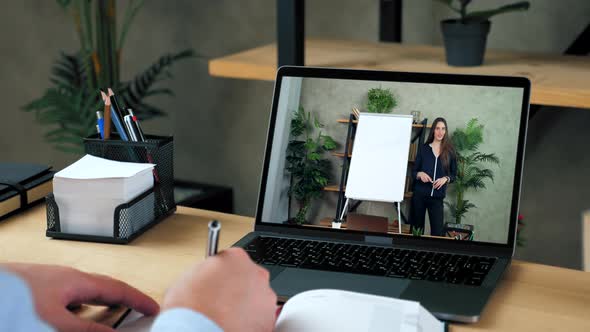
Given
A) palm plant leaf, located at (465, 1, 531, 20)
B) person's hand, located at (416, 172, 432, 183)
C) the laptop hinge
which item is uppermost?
palm plant leaf, located at (465, 1, 531, 20)

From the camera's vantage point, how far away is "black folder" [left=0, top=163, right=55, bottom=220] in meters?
1.28

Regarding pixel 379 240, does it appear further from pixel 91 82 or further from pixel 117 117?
pixel 91 82

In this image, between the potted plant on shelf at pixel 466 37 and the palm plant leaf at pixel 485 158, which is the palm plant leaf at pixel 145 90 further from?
the palm plant leaf at pixel 485 158

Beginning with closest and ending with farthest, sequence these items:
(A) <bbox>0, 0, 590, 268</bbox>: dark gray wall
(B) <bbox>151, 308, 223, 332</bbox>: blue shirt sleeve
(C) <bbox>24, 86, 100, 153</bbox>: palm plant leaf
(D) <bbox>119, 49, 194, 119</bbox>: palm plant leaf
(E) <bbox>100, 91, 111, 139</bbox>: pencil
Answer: (B) <bbox>151, 308, 223, 332</bbox>: blue shirt sleeve → (E) <bbox>100, 91, 111, 139</bbox>: pencil → (A) <bbox>0, 0, 590, 268</bbox>: dark gray wall → (C) <bbox>24, 86, 100, 153</bbox>: palm plant leaf → (D) <bbox>119, 49, 194, 119</bbox>: palm plant leaf

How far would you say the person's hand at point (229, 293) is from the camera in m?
0.75

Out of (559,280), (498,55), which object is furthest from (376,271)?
(498,55)

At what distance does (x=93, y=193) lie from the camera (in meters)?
1.16

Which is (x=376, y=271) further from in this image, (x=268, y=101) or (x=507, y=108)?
(x=268, y=101)

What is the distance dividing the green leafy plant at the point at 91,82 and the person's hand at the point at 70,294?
188cm

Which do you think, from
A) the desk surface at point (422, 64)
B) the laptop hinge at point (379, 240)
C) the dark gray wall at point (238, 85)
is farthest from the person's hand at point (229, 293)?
the dark gray wall at point (238, 85)

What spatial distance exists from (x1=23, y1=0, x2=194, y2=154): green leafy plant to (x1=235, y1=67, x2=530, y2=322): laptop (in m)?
1.68

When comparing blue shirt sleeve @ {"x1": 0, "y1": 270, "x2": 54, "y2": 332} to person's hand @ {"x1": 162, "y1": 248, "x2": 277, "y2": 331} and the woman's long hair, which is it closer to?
person's hand @ {"x1": 162, "y1": 248, "x2": 277, "y2": 331}

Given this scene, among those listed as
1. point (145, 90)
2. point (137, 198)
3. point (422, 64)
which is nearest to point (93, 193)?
point (137, 198)

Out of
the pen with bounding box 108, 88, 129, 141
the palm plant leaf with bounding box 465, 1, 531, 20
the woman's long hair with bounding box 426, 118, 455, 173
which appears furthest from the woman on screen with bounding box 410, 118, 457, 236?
the palm plant leaf with bounding box 465, 1, 531, 20
